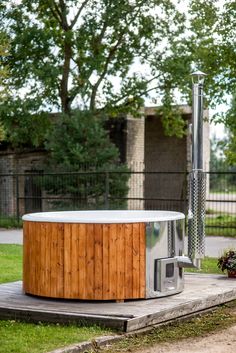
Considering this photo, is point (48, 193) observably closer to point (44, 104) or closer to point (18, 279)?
point (44, 104)

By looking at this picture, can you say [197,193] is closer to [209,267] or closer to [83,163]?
[209,267]

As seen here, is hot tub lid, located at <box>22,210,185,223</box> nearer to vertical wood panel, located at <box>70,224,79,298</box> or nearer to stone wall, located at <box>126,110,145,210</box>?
vertical wood panel, located at <box>70,224,79,298</box>

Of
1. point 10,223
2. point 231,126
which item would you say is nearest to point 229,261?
point 231,126

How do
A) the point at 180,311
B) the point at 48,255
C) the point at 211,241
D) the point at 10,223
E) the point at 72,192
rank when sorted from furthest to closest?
the point at 72,192 < the point at 10,223 < the point at 211,241 < the point at 48,255 < the point at 180,311

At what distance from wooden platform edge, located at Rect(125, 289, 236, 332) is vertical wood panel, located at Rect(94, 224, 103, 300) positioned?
935 mm

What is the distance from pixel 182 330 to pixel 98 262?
1356mm

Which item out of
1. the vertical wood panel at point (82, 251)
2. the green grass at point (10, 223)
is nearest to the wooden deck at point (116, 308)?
the vertical wood panel at point (82, 251)

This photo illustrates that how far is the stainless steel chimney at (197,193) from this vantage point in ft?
36.8

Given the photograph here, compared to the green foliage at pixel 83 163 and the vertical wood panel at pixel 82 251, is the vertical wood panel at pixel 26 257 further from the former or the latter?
the green foliage at pixel 83 163

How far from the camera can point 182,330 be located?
8.60 m

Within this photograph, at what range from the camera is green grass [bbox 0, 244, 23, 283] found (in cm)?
1255

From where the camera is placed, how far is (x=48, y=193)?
27203mm

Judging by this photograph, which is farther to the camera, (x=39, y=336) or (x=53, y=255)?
(x=53, y=255)

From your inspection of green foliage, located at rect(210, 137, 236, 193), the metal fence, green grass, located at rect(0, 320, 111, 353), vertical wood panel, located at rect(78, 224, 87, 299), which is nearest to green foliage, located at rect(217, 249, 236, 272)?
vertical wood panel, located at rect(78, 224, 87, 299)
